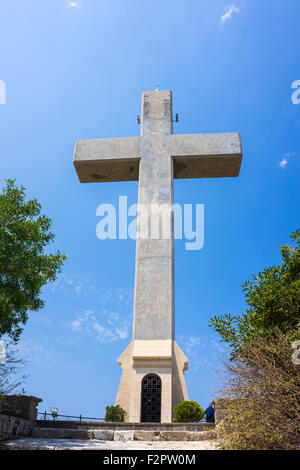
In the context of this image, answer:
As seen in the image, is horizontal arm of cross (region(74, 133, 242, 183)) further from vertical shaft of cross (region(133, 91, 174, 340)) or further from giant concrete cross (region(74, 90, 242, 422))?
vertical shaft of cross (region(133, 91, 174, 340))

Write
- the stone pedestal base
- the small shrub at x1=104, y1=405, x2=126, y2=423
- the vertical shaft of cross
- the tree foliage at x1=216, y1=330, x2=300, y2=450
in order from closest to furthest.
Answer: the tree foliage at x1=216, y1=330, x2=300, y2=450 < the small shrub at x1=104, y1=405, x2=126, y2=423 < the stone pedestal base < the vertical shaft of cross

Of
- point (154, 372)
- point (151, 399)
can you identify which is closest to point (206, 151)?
point (154, 372)

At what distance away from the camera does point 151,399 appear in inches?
608

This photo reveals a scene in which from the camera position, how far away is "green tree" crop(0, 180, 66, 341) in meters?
10.8

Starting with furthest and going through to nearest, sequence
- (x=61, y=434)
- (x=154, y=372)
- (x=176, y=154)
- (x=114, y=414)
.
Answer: (x=176, y=154)
(x=154, y=372)
(x=114, y=414)
(x=61, y=434)

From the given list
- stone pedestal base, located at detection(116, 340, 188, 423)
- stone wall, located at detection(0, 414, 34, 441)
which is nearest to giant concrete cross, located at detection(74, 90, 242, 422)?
stone pedestal base, located at detection(116, 340, 188, 423)

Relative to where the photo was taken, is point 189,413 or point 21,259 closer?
point 21,259

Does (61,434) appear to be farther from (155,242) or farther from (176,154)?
(176,154)

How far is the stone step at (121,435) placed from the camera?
10070 mm

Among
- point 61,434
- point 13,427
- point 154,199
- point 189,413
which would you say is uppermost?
point 154,199

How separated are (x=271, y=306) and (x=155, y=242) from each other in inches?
340

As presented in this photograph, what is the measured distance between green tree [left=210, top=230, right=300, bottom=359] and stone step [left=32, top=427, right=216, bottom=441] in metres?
2.50
